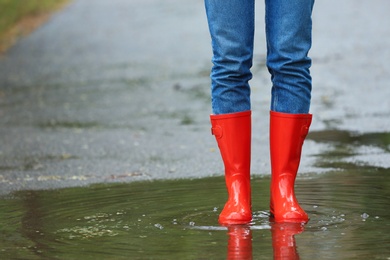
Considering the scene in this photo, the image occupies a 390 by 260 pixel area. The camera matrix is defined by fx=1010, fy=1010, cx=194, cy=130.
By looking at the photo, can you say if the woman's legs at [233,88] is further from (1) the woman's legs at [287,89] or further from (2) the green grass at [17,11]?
(2) the green grass at [17,11]

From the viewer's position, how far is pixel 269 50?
12.6 ft

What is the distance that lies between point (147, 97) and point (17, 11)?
11.1 meters

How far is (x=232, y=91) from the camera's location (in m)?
3.86

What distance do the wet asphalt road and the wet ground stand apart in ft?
0.06

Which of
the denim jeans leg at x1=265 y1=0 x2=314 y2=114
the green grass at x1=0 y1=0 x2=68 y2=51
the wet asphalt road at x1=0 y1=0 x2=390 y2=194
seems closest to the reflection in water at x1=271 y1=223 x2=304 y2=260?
the denim jeans leg at x1=265 y1=0 x2=314 y2=114

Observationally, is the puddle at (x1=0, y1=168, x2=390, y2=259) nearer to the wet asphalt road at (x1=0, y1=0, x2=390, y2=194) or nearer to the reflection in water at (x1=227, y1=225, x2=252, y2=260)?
the reflection in water at (x1=227, y1=225, x2=252, y2=260)

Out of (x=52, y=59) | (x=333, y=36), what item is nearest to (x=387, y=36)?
(x=333, y=36)

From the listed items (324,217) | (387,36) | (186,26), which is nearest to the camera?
(324,217)

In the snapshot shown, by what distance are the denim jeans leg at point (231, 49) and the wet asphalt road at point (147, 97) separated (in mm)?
1203

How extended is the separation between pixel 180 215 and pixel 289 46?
2.48ft

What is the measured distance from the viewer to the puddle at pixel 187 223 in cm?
315

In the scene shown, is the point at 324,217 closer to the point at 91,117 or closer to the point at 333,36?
the point at 91,117

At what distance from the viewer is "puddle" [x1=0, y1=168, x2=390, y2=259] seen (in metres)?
3.15

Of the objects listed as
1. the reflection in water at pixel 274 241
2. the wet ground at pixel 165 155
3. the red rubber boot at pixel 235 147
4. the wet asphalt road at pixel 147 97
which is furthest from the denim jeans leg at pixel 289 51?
the wet asphalt road at pixel 147 97
